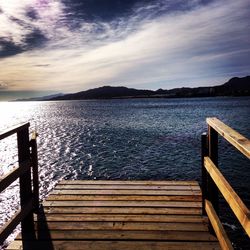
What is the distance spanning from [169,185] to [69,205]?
2.80 m

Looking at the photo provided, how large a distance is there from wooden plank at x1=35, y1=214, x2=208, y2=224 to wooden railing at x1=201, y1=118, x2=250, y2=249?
0.37 meters

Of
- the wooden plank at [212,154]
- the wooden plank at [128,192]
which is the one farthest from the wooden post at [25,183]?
the wooden plank at [212,154]

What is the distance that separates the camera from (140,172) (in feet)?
77.6

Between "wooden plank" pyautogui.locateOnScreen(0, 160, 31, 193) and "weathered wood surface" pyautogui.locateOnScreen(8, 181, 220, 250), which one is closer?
"wooden plank" pyautogui.locateOnScreen(0, 160, 31, 193)

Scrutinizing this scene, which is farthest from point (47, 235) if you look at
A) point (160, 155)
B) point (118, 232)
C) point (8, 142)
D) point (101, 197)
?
point (8, 142)

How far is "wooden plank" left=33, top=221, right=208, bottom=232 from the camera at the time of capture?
5.71m

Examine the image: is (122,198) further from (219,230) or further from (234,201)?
(234,201)

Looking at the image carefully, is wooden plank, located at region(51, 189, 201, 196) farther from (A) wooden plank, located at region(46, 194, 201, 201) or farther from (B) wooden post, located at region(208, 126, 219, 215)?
(B) wooden post, located at region(208, 126, 219, 215)

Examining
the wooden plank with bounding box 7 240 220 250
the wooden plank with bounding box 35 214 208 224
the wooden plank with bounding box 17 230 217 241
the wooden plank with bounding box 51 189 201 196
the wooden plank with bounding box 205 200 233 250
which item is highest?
the wooden plank with bounding box 205 200 233 250

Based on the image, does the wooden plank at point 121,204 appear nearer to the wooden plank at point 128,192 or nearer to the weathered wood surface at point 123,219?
the weathered wood surface at point 123,219

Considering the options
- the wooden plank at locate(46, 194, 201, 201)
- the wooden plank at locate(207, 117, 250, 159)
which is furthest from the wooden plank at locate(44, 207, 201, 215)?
the wooden plank at locate(207, 117, 250, 159)


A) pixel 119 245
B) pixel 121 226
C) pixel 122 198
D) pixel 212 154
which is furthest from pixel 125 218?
pixel 212 154

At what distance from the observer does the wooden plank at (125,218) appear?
6.09m

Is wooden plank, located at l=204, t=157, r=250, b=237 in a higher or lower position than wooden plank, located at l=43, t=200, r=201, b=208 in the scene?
higher
